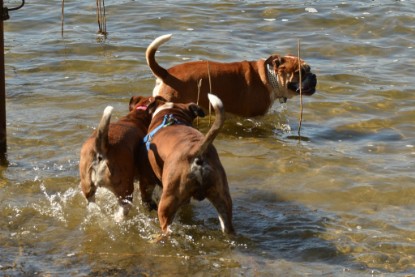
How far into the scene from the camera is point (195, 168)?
592 cm

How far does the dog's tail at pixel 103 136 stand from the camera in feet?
19.9

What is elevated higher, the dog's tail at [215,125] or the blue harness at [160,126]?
the dog's tail at [215,125]

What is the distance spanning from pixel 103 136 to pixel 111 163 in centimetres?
27

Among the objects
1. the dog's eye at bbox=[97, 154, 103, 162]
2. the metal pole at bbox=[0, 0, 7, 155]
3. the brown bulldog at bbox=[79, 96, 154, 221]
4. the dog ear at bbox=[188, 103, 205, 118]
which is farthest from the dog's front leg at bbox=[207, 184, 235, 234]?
the metal pole at bbox=[0, 0, 7, 155]

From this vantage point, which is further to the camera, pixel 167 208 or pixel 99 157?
pixel 99 157

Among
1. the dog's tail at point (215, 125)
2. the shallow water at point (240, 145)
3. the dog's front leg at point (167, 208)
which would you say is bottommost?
the shallow water at point (240, 145)

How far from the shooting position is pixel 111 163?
636 centimetres

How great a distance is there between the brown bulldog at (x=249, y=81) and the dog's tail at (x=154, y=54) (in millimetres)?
108

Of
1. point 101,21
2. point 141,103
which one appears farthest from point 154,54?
point 101,21

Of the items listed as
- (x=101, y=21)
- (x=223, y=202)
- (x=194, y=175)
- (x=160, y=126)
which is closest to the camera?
(x=194, y=175)

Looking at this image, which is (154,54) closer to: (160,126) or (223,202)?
(160,126)

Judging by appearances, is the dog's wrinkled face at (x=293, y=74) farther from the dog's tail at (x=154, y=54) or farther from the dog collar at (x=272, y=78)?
the dog's tail at (x=154, y=54)

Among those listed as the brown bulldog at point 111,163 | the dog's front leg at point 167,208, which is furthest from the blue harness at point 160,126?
the dog's front leg at point 167,208

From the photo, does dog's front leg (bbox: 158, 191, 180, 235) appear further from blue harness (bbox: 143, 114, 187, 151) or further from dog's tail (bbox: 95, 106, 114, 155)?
blue harness (bbox: 143, 114, 187, 151)
